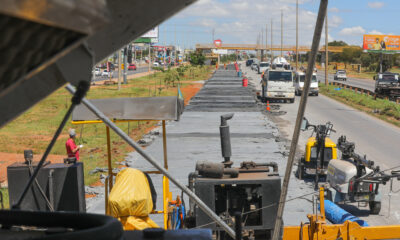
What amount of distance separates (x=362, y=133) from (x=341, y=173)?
1348cm

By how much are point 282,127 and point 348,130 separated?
10.7 feet

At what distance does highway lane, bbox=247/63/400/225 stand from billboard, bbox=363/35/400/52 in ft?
178

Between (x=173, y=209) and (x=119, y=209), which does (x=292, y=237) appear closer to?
(x=173, y=209)

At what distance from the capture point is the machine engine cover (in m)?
11.6

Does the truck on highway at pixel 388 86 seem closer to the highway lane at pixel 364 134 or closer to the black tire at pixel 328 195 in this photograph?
the highway lane at pixel 364 134

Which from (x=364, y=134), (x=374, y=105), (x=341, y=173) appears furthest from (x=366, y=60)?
(x=341, y=173)

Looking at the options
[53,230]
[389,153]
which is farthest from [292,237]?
[389,153]

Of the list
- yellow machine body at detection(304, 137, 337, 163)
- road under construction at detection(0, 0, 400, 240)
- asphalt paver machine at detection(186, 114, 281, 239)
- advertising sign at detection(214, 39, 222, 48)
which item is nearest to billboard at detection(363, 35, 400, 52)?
road under construction at detection(0, 0, 400, 240)

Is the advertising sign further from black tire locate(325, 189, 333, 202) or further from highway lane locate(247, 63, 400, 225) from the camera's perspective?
black tire locate(325, 189, 333, 202)

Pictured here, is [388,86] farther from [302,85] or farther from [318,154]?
[318,154]

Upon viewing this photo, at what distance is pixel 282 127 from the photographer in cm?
2612

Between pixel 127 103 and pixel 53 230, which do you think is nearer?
pixel 53 230

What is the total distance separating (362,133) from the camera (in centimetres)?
2438

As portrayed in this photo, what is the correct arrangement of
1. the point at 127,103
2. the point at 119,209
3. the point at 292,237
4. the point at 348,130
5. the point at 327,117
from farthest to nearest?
1. the point at 327,117
2. the point at 348,130
3. the point at 292,237
4. the point at 127,103
5. the point at 119,209
